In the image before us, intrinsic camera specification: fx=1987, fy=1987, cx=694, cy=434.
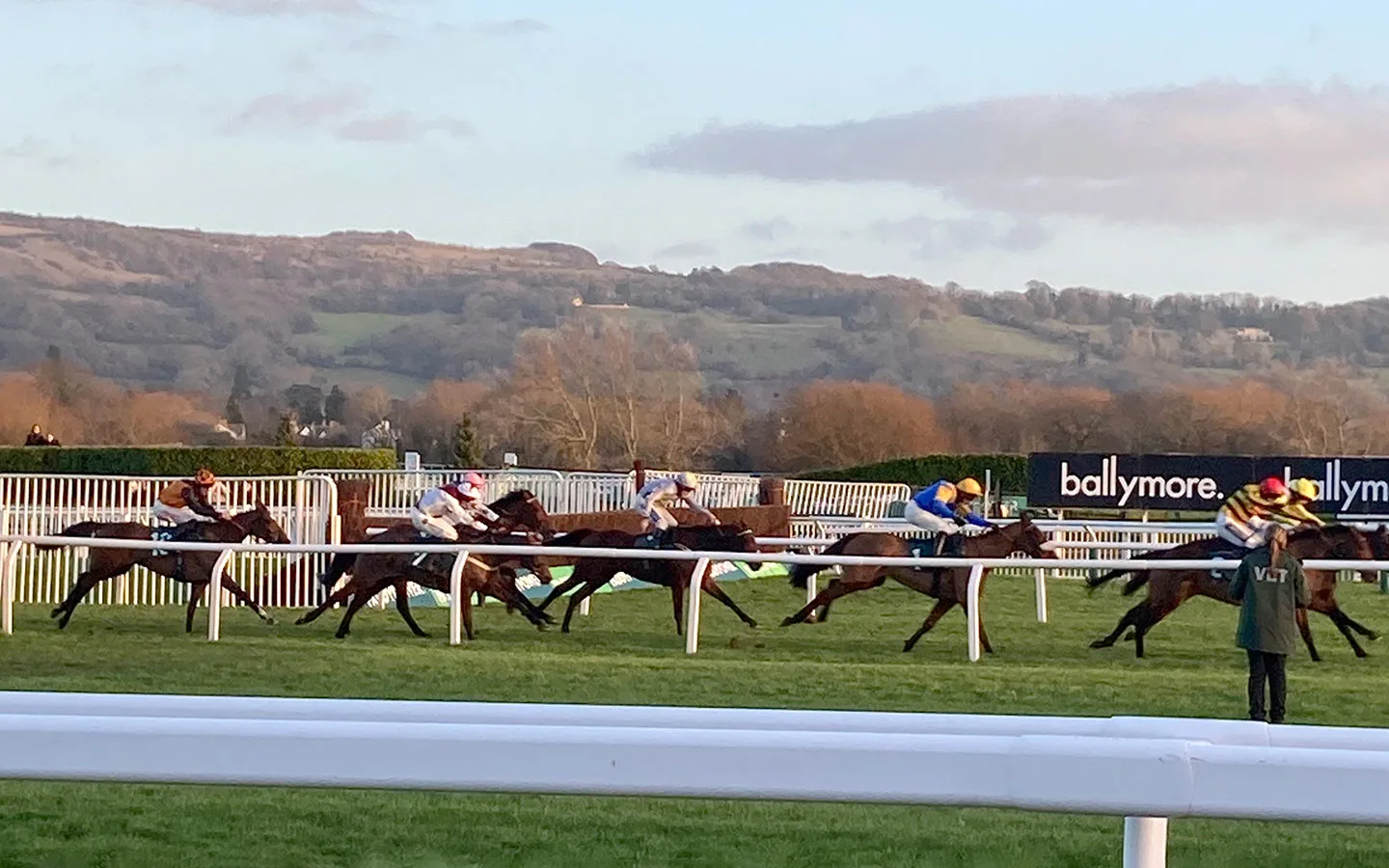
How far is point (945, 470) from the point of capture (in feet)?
118

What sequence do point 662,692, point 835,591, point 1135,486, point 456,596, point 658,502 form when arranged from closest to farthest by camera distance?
point 662,692, point 456,596, point 835,591, point 658,502, point 1135,486

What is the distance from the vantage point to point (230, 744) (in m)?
2.03

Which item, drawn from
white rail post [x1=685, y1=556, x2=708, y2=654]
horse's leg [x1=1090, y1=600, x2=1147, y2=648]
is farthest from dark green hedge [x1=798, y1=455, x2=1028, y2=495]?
white rail post [x1=685, y1=556, x2=708, y2=654]

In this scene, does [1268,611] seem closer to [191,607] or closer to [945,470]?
[191,607]

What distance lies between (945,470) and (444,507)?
2349cm

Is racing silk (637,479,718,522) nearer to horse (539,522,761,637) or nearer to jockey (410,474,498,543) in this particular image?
horse (539,522,761,637)

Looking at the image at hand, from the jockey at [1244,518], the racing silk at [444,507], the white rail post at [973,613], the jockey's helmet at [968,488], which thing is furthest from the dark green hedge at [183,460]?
the white rail post at [973,613]

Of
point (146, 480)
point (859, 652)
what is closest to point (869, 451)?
point (146, 480)

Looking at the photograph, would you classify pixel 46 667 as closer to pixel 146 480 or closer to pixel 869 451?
pixel 146 480

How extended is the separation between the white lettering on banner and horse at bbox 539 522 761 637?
5.75 meters

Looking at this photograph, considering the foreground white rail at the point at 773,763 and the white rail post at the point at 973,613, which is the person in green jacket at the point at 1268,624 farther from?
the foreground white rail at the point at 773,763

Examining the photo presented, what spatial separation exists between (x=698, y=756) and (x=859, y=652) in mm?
9459

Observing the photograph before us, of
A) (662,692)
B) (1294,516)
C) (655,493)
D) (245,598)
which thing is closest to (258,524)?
(245,598)

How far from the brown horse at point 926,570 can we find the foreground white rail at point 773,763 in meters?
9.57
